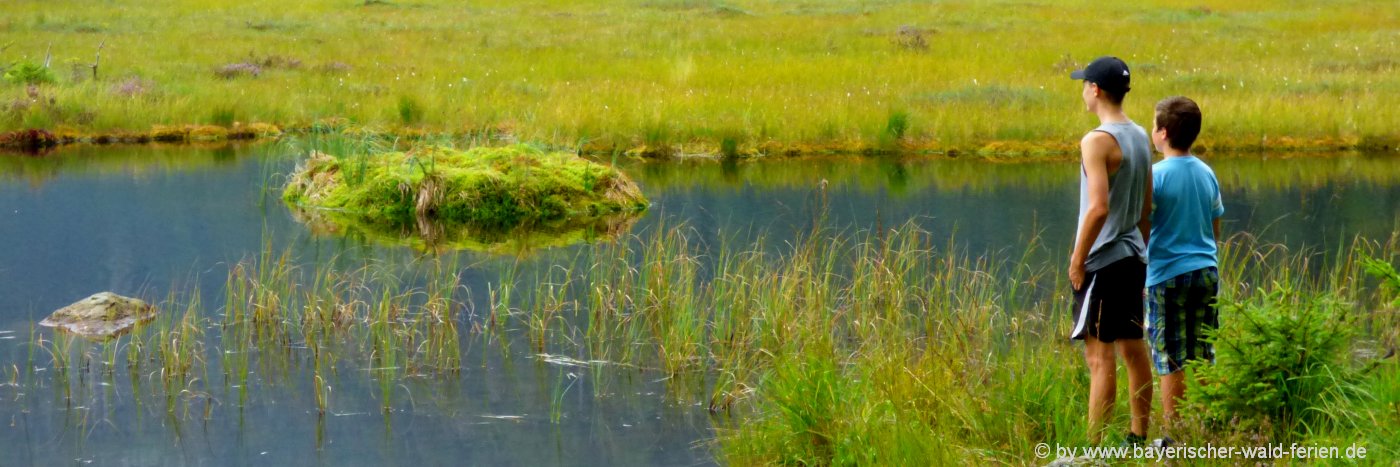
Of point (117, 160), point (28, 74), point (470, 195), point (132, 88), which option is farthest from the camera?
point (132, 88)

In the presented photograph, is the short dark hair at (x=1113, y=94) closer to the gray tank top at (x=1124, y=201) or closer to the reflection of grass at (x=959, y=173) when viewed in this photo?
the gray tank top at (x=1124, y=201)

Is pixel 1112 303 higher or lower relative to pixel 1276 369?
higher

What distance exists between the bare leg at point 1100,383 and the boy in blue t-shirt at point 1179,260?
0.71ft

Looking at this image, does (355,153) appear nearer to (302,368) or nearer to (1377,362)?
(302,368)

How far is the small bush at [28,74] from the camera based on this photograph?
25.0m

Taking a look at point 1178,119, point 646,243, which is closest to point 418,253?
point 646,243

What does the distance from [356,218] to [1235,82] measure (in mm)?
17159

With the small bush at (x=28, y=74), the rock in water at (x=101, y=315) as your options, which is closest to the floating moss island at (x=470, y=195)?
the rock in water at (x=101, y=315)

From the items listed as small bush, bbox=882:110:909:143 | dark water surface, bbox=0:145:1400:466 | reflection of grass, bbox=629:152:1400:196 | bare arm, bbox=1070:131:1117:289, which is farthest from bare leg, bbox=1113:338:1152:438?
small bush, bbox=882:110:909:143

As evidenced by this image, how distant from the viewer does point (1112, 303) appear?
19.5 feet

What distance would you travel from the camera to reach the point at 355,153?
17219 millimetres

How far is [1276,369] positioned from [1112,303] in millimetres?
676

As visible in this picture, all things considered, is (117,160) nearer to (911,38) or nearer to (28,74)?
(28,74)

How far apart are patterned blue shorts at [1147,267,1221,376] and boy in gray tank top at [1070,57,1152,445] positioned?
7 centimetres
